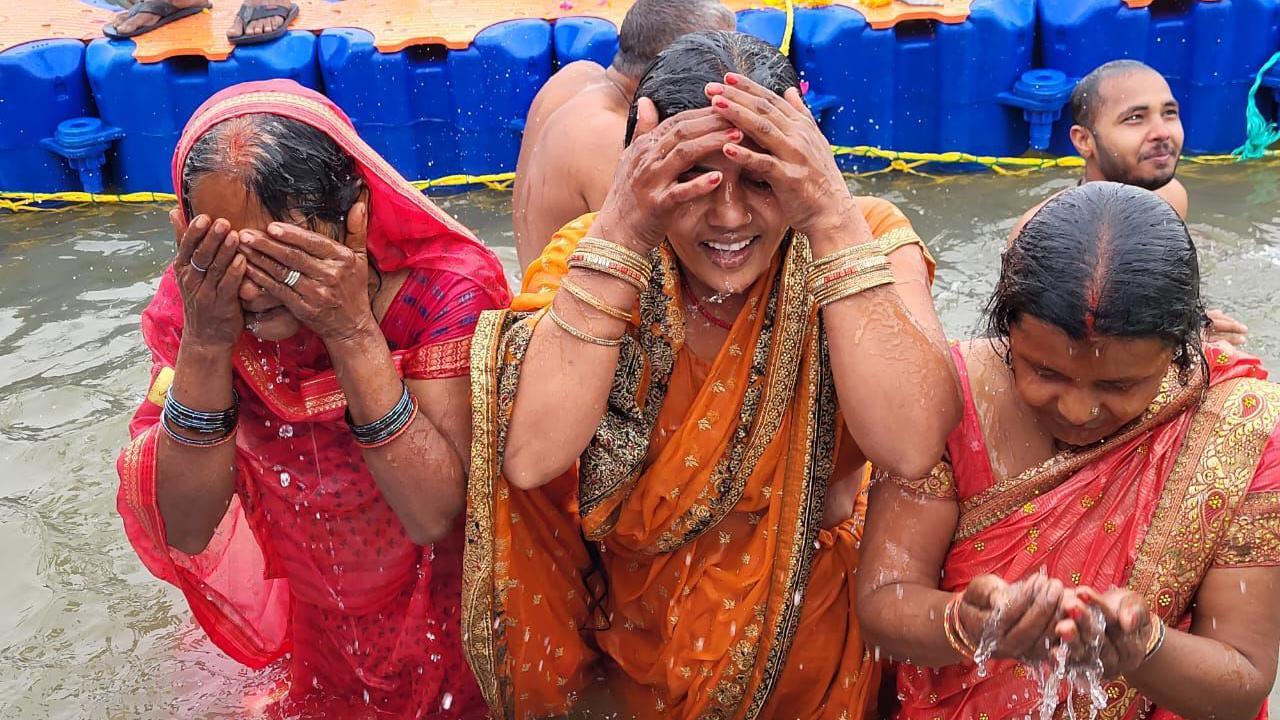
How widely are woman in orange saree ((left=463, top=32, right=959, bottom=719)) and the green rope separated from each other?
5.30 metres

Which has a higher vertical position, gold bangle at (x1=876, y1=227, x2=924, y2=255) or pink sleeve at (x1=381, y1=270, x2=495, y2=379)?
gold bangle at (x1=876, y1=227, x2=924, y2=255)

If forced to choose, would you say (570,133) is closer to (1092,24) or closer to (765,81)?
(765,81)

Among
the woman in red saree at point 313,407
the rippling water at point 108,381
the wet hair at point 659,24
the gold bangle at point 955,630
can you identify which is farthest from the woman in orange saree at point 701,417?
the wet hair at point 659,24

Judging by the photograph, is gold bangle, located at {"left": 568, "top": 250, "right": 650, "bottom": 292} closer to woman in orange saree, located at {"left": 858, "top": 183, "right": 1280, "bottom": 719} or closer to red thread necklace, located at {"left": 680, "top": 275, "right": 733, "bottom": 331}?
red thread necklace, located at {"left": 680, "top": 275, "right": 733, "bottom": 331}

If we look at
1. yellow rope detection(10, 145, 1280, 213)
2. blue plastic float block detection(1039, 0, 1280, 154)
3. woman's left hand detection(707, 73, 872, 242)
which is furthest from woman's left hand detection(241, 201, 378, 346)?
blue plastic float block detection(1039, 0, 1280, 154)

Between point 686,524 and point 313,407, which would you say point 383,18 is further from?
point 686,524

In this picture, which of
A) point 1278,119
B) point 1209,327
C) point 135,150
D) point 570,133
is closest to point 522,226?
point 570,133

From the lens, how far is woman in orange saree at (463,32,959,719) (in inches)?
96.5

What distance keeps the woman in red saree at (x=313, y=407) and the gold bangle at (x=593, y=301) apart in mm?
296

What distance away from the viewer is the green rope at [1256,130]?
7086mm

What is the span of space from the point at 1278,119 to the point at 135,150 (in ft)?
22.0

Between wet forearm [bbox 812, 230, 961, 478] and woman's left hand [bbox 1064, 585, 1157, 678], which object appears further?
wet forearm [bbox 812, 230, 961, 478]

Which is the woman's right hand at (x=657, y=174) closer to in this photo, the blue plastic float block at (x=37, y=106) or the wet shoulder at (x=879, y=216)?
the wet shoulder at (x=879, y=216)

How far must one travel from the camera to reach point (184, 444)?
2.62 m
